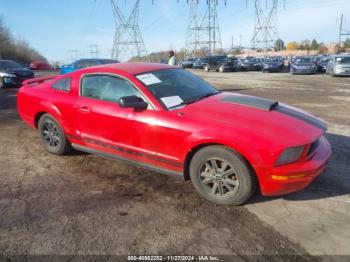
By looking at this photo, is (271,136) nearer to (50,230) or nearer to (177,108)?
(177,108)

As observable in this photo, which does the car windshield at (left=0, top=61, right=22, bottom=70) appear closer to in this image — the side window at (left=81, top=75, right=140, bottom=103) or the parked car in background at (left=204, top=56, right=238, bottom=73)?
the side window at (left=81, top=75, right=140, bottom=103)

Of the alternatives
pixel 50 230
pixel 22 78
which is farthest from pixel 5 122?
pixel 22 78

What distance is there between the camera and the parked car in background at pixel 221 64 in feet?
115

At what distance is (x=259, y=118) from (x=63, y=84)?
3042 mm

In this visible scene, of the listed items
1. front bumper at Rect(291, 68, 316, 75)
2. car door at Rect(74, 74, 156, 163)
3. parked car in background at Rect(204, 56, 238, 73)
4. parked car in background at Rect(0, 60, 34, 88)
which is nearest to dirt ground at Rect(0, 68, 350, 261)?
car door at Rect(74, 74, 156, 163)

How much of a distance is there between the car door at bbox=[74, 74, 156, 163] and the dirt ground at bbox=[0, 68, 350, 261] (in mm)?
437

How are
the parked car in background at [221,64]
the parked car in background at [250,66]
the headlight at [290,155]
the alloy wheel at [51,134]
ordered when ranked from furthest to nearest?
the parked car in background at [250,66] → the parked car in background at [221,64] → the alloy wheel at [51,134] → the headlight at [290,155]

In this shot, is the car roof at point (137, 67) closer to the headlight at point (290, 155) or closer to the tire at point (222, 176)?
the tire at point (222, 176)

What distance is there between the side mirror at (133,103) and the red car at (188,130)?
0.01 metres

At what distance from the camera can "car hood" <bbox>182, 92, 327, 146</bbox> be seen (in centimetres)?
346

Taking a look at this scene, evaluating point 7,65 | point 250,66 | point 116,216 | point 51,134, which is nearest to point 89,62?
point 7,65

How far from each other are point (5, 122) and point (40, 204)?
493 cm

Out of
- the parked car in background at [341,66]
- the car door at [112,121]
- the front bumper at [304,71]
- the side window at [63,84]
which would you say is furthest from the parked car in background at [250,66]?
the car door at [112,121]

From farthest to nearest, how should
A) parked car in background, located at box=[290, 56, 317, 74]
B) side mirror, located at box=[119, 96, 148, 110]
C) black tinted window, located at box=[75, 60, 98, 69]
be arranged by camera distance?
parked car in background, located at box=[290, 56, 317, 74] → black tinted window, located at box=[75, 60, 98, 69] → side mirror, located at box=[119, 96, 148, 110]
